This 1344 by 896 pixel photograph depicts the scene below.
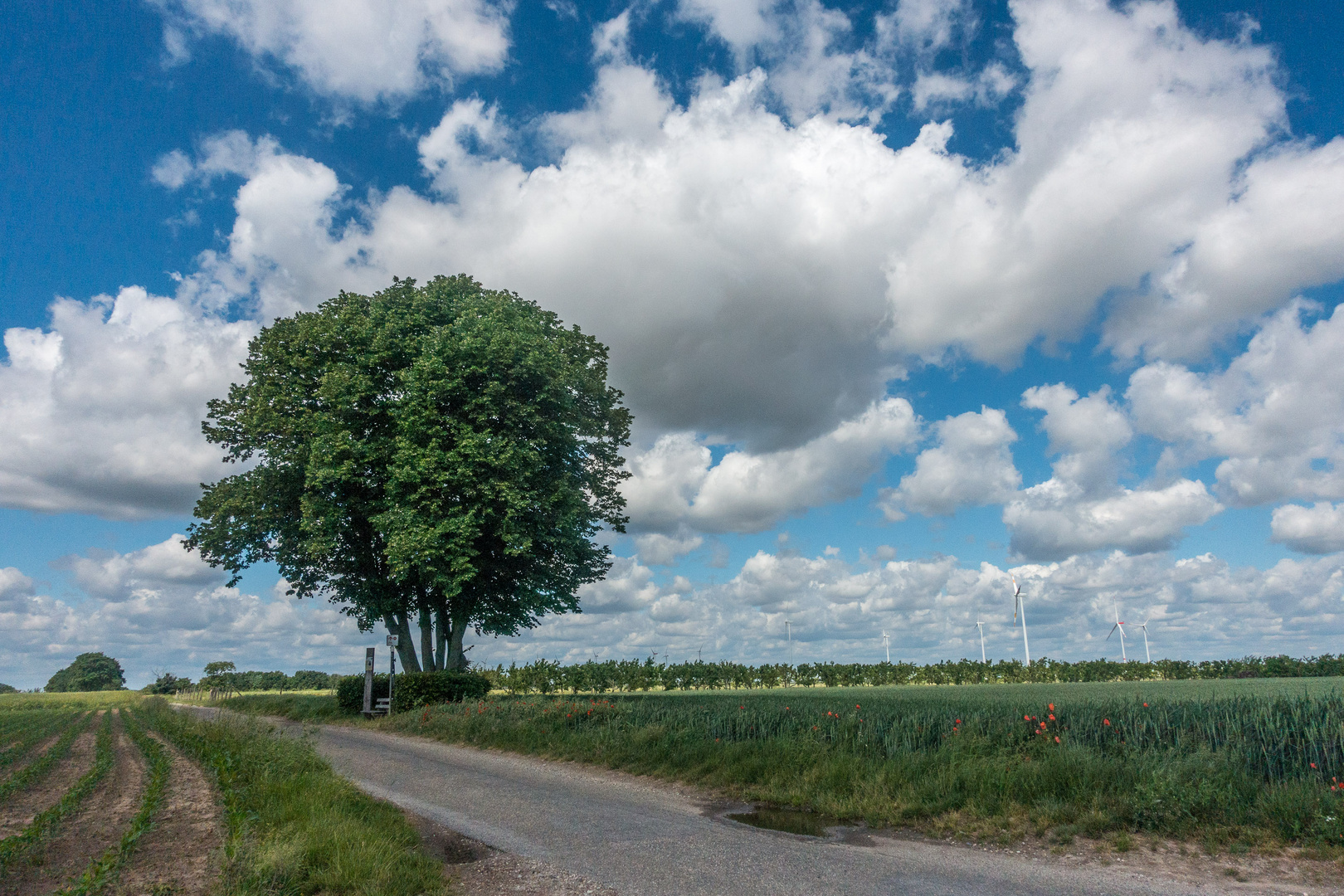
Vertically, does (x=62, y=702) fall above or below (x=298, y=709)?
below

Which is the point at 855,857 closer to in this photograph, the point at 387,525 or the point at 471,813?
the point at 471,813

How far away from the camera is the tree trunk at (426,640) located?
92.5 feet

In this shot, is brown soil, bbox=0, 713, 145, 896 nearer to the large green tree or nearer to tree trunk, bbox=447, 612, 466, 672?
the large green tree

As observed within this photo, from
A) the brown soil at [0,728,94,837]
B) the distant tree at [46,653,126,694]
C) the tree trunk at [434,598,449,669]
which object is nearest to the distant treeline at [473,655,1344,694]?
the tree trunk at [434,598,449,669]

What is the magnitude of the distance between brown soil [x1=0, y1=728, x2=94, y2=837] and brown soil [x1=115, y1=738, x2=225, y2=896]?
1649 mm

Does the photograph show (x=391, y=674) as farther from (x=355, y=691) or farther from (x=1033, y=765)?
(x=1033, y=765)

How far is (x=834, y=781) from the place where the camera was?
10.6 m

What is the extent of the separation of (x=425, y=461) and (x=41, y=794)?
1206cm

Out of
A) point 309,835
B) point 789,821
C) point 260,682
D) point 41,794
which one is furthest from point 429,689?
point 260,682

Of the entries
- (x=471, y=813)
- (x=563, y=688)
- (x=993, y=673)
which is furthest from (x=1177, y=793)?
(x=993, y=673)

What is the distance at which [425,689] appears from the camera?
23656mm

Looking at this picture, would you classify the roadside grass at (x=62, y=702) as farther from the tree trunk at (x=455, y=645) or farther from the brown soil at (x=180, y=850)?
the brown soil at (x=180, y=850)

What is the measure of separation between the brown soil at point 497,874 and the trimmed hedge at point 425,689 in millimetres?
15539

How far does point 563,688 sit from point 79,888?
128 ft
